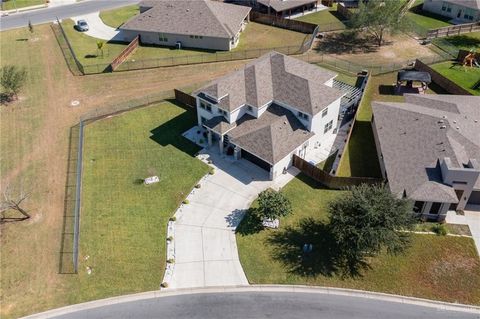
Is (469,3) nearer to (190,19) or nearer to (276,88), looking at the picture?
(190,19)

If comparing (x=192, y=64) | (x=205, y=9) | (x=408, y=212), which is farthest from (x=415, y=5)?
(x=408, y=212)

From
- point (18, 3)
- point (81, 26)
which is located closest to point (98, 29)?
point (81, 26)

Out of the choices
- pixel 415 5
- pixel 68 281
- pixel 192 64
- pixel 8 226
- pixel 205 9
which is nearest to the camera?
pixel 68 281

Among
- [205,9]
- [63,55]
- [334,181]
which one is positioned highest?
[205,9]

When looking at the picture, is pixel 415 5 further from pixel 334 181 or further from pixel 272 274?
pixel 272 274

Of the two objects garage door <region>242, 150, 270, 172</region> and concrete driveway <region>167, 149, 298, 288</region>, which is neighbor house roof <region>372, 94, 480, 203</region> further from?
garage door <region>242, 150, 270, 172</region>

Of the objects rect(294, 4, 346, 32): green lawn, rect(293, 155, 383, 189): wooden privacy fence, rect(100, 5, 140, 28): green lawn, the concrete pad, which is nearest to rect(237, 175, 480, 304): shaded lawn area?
the concrete pad
